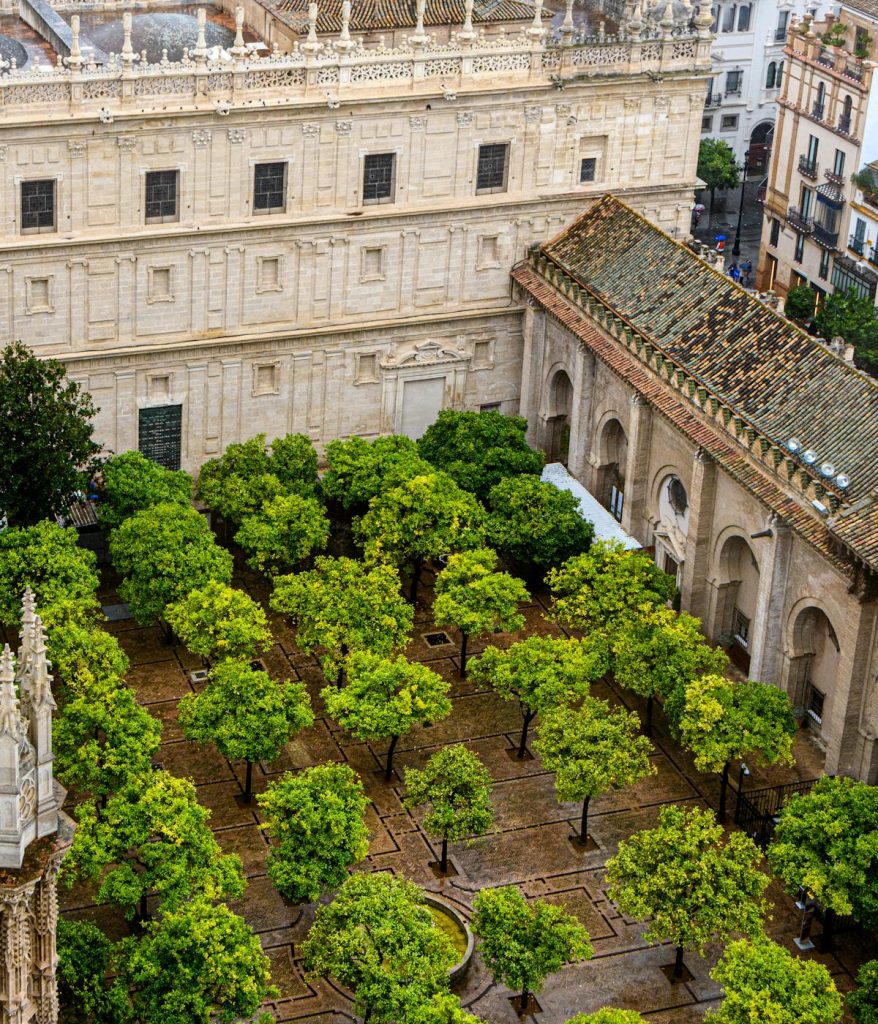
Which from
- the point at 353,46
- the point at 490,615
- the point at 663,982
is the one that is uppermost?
the point at 353,46

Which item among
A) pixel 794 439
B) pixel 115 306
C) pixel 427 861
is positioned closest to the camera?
pixel 427 861

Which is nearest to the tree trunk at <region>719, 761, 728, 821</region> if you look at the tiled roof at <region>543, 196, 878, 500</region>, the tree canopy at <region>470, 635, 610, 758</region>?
the tree canopy at <region>470, 635, 610, 758</region>

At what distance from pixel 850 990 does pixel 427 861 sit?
53.1 feet

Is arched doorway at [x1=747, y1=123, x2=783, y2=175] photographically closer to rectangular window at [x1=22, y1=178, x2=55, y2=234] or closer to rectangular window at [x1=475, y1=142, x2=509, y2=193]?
rectangular window at [x1=475, y1=142, x2=509, y2=193]

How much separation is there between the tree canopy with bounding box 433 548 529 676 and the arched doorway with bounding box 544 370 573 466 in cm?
1633

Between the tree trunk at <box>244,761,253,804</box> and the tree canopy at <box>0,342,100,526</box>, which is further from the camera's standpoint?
the tree canopy at <box>0,342,100,526</box>

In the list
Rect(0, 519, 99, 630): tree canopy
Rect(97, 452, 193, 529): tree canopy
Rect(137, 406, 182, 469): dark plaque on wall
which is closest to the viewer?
Rect(0, 519, 99, 630): tree canopy

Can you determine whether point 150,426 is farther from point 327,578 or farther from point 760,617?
point 760,617

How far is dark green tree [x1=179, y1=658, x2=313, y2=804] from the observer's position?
8231 centimetres

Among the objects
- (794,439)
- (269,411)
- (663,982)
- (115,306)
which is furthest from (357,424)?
(663,982)

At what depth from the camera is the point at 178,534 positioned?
91812mm

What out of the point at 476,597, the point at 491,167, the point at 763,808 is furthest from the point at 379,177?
the point at 763,808

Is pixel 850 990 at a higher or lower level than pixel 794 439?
lower

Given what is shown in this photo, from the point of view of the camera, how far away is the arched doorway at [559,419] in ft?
357
